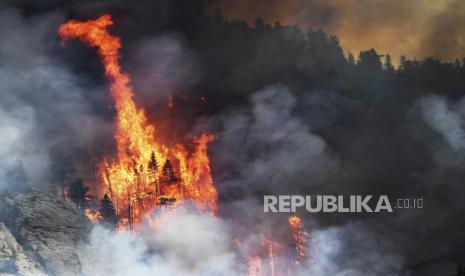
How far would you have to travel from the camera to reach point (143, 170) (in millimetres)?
84938

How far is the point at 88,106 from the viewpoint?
86750mm

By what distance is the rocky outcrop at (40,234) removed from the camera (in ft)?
128

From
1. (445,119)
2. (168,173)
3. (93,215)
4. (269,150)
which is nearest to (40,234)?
(93,215)

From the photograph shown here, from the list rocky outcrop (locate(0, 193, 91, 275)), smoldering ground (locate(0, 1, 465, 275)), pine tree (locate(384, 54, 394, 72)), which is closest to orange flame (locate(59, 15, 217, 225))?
smoldering ground (locate(0, 1, 465, 275))

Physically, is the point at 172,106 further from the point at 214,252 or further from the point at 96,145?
the point at 214,252

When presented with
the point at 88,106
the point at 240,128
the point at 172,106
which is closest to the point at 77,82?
the point at 88,106

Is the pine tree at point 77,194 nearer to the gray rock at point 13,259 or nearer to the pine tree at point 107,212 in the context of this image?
the pine tree at point 107,212

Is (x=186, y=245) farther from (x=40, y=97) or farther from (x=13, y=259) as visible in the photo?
(x=13, y=259)

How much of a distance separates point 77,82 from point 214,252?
1534 inches

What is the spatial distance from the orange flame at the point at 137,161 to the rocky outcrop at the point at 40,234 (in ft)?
106

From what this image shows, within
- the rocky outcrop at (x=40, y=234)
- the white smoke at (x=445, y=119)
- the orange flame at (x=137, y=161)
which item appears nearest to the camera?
the rocky outcrop at (x=40, y=234)

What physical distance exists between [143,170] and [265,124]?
21.6 metres

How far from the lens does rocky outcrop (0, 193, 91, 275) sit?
128 feet

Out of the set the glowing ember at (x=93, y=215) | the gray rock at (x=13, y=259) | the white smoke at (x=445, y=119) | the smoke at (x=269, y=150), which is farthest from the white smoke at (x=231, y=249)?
the gray rock at (x=13, y=259)
